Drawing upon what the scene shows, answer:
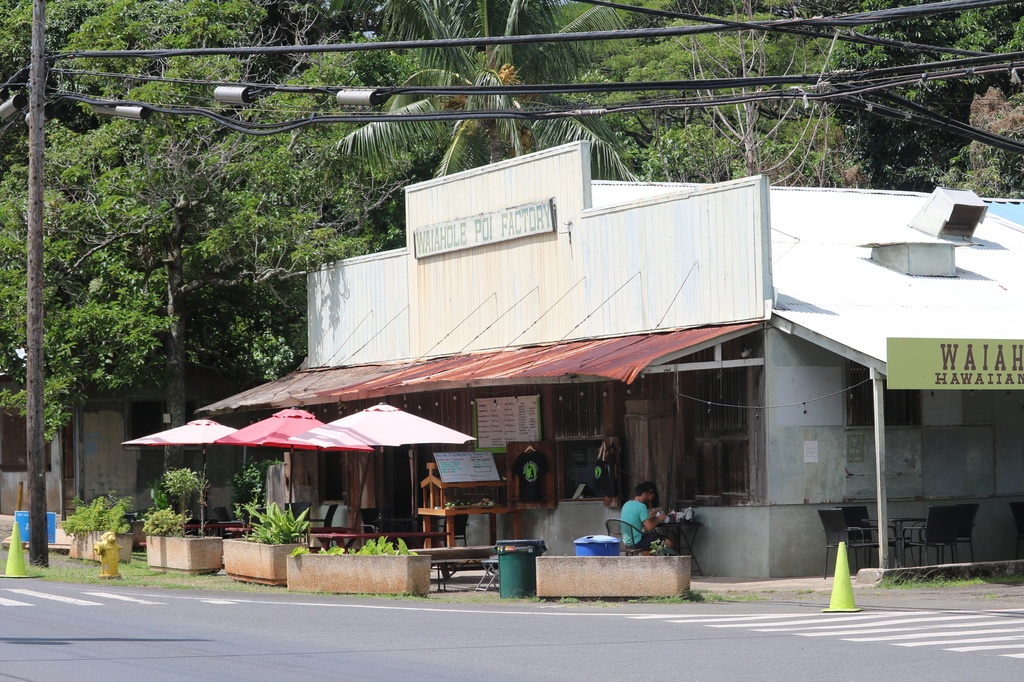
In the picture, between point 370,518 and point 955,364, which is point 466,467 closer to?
point 370,518

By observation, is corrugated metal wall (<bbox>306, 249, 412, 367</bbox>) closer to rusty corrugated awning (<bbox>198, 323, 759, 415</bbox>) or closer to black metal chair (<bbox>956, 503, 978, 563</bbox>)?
rusty corrugated awning (<bbox>198, 323, 759, 415</bbox>)

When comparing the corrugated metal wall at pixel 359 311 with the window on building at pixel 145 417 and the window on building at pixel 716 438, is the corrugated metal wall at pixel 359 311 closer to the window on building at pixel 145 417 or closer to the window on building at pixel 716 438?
the window on building at pixel 145 417

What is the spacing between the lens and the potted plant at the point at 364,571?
18.3m

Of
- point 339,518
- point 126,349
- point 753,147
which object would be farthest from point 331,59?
point 753,147

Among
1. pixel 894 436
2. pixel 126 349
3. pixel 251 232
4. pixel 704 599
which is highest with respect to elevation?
pixel 251 232

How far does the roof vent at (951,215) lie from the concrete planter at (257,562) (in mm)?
12460

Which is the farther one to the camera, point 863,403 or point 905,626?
point 863,403

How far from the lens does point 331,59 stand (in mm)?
31469

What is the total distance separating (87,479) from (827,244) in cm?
1790

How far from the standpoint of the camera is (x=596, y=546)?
17.6 metres

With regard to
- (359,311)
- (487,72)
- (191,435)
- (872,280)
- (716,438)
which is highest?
(487,72)

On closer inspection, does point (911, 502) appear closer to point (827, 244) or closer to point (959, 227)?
point (827, 244)

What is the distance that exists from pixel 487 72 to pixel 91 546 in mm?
13784

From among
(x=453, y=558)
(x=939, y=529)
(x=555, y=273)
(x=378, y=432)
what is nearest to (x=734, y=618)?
(x=453, y=558)
